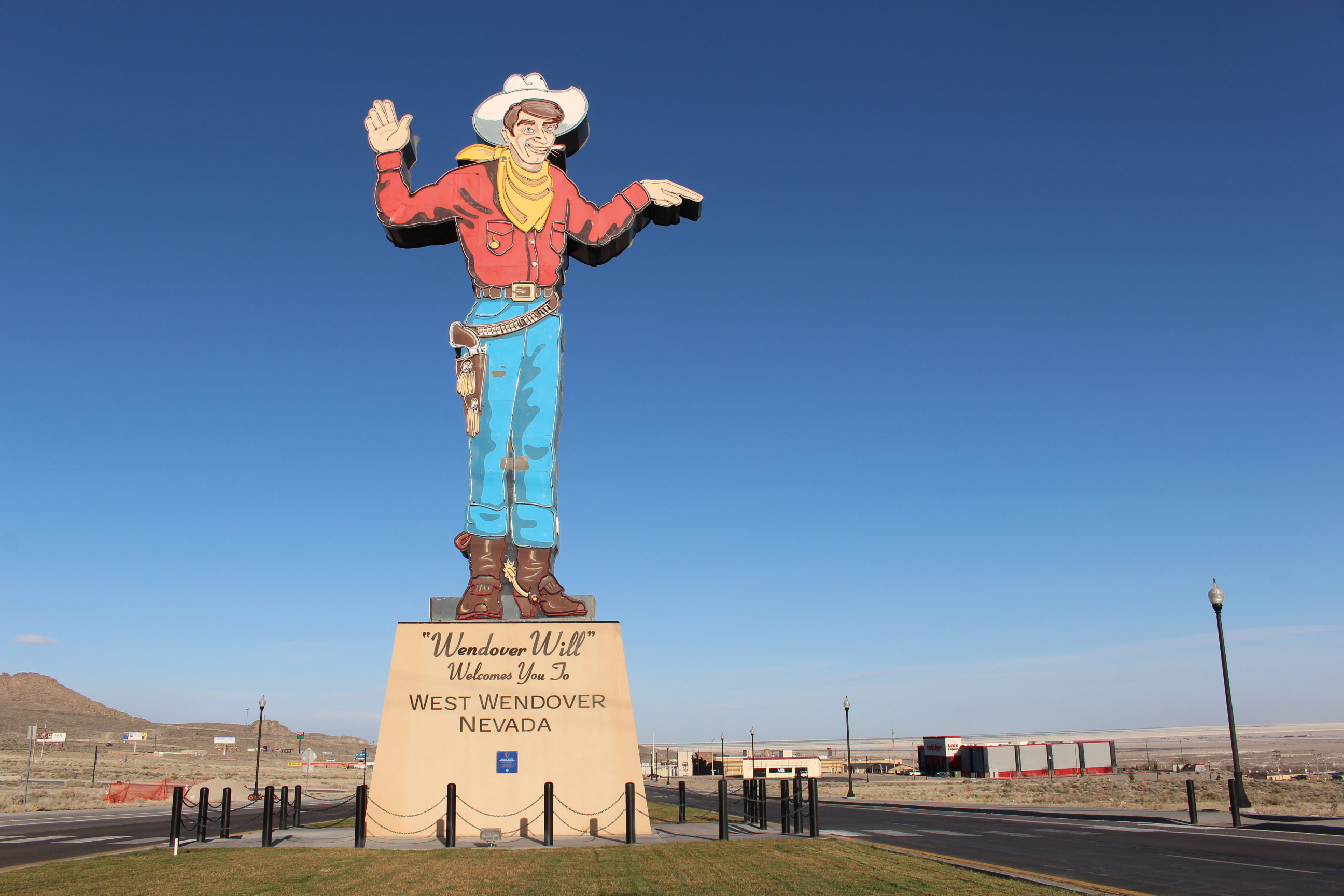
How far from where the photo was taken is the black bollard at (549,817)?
624 inches

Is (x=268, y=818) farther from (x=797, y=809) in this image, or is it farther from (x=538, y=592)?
(x=797, y=809)

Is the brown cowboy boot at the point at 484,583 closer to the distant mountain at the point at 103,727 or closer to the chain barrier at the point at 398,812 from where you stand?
the chain barrier at the point at 398,812

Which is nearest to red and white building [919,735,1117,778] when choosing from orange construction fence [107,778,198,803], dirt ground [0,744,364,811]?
dirt ground [0,744,364,811]

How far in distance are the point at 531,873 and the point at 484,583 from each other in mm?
8008

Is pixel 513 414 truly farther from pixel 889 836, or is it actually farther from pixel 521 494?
pixel 889 836

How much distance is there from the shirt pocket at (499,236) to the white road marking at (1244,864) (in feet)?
60.2

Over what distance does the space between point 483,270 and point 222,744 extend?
12560cm

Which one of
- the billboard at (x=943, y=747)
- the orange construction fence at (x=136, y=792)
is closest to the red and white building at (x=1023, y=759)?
the billboard at (x=943, y=747)

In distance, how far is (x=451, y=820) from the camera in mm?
16188

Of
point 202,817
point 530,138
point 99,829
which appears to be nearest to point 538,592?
point 202,817

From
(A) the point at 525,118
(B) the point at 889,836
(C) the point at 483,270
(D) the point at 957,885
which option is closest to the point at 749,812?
(B) the point at 889,836

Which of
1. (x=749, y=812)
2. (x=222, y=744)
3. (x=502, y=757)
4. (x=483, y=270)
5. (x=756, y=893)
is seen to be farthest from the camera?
(x=222, y=744)

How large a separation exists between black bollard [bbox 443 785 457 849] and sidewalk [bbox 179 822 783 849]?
0.14m

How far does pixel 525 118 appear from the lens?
22.4 metres
